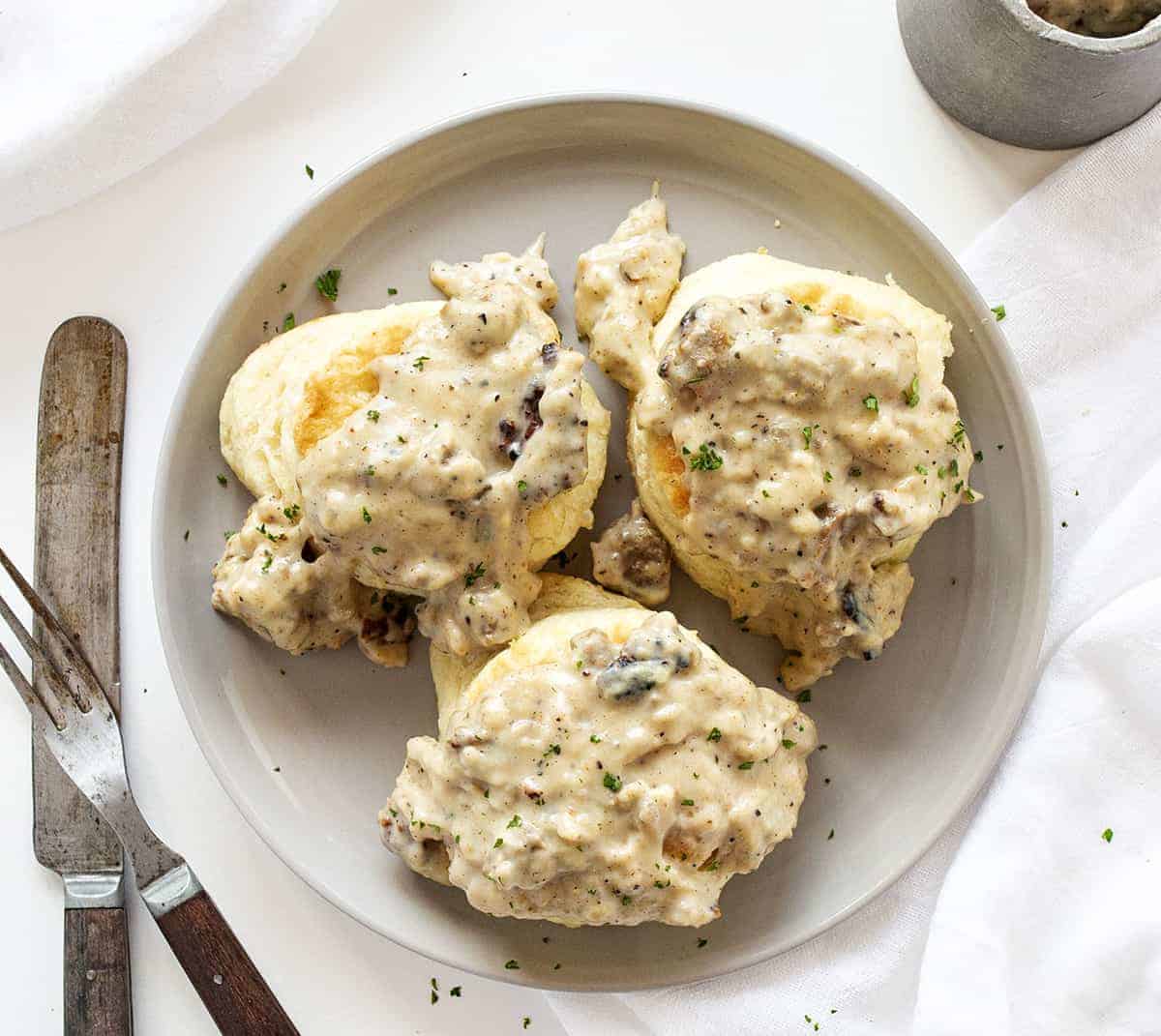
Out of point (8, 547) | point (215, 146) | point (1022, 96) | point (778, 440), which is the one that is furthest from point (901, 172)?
point (8, 547)

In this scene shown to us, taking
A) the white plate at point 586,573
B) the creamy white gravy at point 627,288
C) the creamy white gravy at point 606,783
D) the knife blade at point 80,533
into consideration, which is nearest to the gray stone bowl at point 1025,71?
the white plate at point 586,573

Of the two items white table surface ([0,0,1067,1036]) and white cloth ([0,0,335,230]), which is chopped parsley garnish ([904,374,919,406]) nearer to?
white table surface ([0,0,1067,1036])

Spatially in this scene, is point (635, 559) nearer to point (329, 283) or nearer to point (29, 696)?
point (329, 283)

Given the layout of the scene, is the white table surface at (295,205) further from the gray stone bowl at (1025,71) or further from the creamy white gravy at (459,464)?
the creamy white gravy at (459,464)

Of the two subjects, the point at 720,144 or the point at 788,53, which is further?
the point at 788,53

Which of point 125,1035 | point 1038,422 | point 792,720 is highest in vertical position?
point 1038,422

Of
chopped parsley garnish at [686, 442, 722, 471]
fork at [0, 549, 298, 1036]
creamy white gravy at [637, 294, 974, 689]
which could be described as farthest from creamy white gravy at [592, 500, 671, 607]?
fork at [0, 549, 298, 1036]

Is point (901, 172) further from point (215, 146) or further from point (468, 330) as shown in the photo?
point (215, 146)
